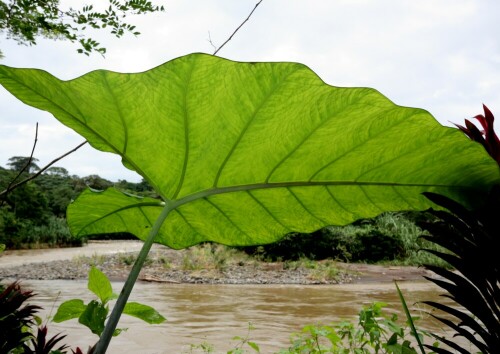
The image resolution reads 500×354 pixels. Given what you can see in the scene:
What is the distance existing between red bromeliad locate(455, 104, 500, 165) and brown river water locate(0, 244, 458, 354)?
2.55 meters

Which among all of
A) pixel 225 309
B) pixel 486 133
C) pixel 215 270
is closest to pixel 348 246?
pixel 215 270

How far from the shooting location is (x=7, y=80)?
47cm

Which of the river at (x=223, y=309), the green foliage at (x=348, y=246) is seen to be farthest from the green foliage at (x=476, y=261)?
the green foliage at (x=348, y=246)

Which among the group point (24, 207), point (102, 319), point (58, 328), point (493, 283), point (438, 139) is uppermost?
point (24, 207)

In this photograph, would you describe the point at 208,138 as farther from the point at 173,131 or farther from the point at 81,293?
the point at 81,293

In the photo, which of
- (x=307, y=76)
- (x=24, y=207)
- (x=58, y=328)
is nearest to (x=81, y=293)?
(x=58, y=328)

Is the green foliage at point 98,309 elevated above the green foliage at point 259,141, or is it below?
below

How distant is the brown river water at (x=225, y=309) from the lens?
4012 millimetres

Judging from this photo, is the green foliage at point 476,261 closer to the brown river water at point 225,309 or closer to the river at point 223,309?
the brown river water at point 225,309

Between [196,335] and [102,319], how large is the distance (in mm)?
3874

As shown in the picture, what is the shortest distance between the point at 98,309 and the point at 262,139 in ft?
1.28

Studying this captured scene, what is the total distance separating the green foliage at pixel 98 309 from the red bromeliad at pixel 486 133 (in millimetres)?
600

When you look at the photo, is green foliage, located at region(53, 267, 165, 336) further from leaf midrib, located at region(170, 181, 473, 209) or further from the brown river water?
the brown river water

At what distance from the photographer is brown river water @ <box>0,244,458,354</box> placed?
4012mm
